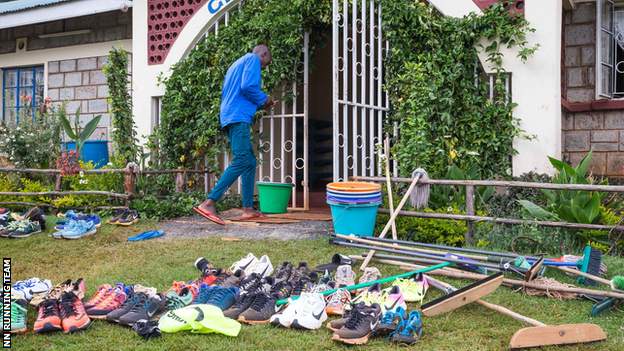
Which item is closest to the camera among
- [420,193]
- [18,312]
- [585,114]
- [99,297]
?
[18,312]

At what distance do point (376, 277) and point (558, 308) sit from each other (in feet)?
3.73

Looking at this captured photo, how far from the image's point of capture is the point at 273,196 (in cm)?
699

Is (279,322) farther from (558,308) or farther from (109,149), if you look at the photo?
(109,149)

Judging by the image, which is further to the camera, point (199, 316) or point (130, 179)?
point (130, 179)

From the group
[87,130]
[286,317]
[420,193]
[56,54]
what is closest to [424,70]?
[420,193]

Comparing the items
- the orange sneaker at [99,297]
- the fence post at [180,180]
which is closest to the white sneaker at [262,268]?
the orange sneaker at [99,297]

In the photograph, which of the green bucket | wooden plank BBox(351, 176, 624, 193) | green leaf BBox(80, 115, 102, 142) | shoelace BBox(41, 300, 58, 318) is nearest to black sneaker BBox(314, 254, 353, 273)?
wooden plank BBox(351, 176, 624, 193)

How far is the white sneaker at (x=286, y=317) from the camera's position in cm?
330

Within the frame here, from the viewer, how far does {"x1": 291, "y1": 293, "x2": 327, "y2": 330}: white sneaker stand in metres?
3.28

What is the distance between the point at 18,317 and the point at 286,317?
57.6 inches

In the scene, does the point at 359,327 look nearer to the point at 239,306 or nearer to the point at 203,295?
the point at 239,306

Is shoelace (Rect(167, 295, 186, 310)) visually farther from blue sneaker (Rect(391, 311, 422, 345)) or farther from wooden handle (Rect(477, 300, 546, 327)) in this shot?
wooden handle (Rect(477, 300, 546, 327))

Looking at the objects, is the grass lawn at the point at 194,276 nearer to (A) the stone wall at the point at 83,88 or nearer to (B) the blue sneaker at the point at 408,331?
(B) the blue sneaker at the point at 408,331

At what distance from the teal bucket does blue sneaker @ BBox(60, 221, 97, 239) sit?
257 centimetres
